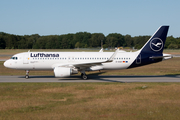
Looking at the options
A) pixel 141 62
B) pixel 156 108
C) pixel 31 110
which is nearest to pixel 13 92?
pixel 31 110

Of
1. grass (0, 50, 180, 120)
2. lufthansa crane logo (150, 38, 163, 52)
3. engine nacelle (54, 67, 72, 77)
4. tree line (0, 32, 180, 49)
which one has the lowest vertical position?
grass (0, 50, 180, 120)

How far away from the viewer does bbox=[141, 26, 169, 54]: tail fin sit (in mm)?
29828

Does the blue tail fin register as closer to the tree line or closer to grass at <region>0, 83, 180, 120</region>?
grass at <region>0, 83, 180, 120</region>

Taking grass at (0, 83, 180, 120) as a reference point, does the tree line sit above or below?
above

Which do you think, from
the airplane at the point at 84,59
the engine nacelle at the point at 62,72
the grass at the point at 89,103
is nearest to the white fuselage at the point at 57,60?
the airplane at the point at 84,59

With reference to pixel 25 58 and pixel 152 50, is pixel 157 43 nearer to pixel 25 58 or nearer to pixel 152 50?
pixel 152 50

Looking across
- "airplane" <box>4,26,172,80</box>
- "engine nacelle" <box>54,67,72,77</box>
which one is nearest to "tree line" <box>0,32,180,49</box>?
"airplane" <box>4,26,172,80</box>

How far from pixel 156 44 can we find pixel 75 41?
469 feet

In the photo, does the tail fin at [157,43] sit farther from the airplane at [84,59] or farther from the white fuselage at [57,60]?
the white fuselage at [57,60]

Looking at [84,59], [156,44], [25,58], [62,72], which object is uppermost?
[156,44]

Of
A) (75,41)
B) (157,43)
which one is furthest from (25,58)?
(75,41)

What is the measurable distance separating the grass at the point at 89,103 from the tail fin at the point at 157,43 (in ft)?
32.5

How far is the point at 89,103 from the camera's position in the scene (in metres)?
15.4

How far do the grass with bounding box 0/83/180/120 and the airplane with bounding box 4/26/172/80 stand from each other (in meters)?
7.06
